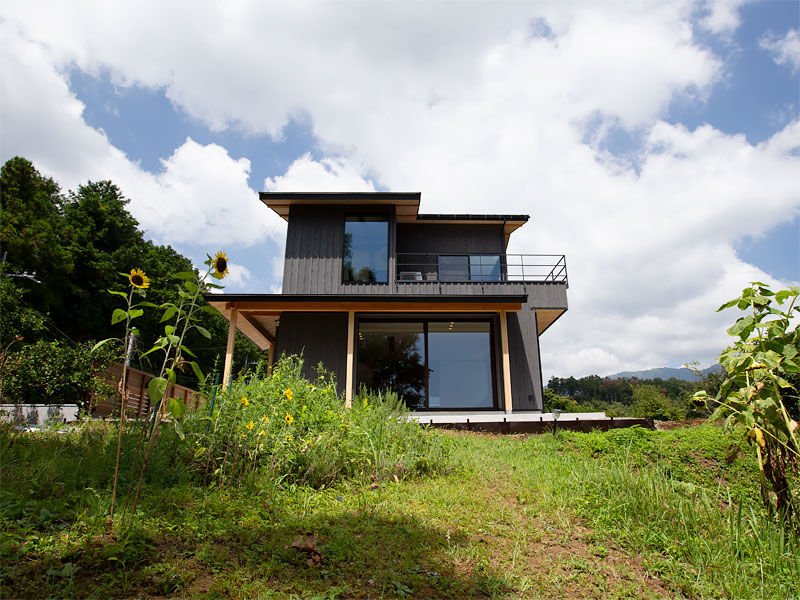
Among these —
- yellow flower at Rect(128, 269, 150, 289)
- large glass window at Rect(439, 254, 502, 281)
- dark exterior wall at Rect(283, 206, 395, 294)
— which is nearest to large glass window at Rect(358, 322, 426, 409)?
dark exterior wall at Rect(283, 206, 395, 294)

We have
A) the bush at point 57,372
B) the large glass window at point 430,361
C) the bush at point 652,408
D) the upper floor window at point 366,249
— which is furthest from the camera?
the bush at point 652,408

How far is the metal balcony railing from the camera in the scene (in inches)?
547

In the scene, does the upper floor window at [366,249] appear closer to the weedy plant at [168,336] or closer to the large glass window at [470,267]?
the large glass window at [470,267]

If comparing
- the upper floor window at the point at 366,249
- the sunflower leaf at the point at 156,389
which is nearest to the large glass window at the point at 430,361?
the upper floor window at the point at 366,249

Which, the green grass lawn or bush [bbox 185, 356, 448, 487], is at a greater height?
bush [bbox 185, 356, 448, 487]

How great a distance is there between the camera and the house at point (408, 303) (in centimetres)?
1114

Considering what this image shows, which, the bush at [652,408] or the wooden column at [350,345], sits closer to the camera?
the wooden column at [350,345]

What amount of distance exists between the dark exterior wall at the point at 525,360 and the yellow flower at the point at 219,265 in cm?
1058

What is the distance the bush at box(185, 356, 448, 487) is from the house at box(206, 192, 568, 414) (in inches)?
222

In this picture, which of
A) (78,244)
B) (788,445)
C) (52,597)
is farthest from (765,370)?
(78,244)

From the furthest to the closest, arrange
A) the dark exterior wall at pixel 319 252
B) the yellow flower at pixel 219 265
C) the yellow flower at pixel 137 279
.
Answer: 1. the dark exterior wall at pixel 319 252
2. the yellow flower at pixel 219 265
3. the yellow flower at pixel 137 279

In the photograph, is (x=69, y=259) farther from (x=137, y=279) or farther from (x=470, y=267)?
(x=137, y=279)

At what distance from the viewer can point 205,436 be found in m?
3.44

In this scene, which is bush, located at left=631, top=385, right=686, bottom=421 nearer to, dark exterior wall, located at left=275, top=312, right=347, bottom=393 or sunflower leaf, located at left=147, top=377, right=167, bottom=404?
dark exterior wall, located at left=275, top=312, right=347, bottom=393
